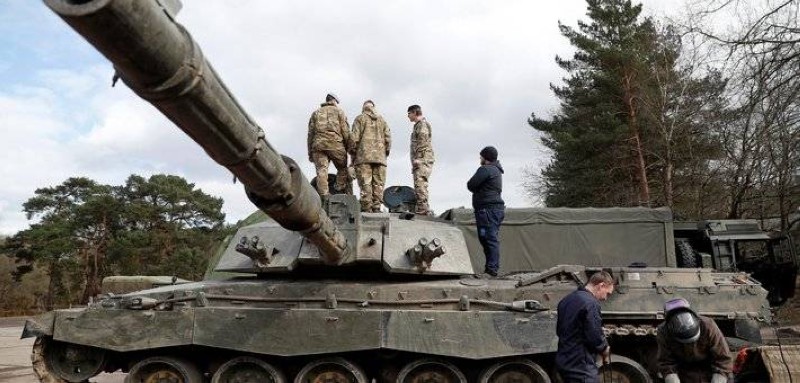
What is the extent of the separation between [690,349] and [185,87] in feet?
14.4

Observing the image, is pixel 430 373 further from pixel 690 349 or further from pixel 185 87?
pixel 185 87

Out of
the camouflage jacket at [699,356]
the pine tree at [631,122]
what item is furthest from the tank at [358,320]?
the pine tree at [631,122]

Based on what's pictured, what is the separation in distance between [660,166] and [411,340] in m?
22.6

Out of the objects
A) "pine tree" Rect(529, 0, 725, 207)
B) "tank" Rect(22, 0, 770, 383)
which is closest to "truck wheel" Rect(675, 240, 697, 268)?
"pine tree" Rect(529, 0, 725, 207)

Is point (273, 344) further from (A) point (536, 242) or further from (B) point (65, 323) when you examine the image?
(A) point (536, 242)

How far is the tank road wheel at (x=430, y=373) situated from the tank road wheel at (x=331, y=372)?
0.51m

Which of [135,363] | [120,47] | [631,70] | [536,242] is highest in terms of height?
[631,70]

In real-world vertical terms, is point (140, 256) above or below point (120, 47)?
above

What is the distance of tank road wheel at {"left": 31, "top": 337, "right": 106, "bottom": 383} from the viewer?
8242 millimetres

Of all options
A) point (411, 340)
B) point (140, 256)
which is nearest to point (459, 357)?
point (411, 340)

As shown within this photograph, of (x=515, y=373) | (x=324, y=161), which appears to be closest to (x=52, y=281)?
(x=324, y=161)

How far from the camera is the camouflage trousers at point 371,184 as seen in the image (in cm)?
1066

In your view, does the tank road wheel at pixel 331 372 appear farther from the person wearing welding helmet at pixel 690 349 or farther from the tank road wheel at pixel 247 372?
the person wearing welding helmet at pixel 690 349

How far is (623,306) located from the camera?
834 cm
